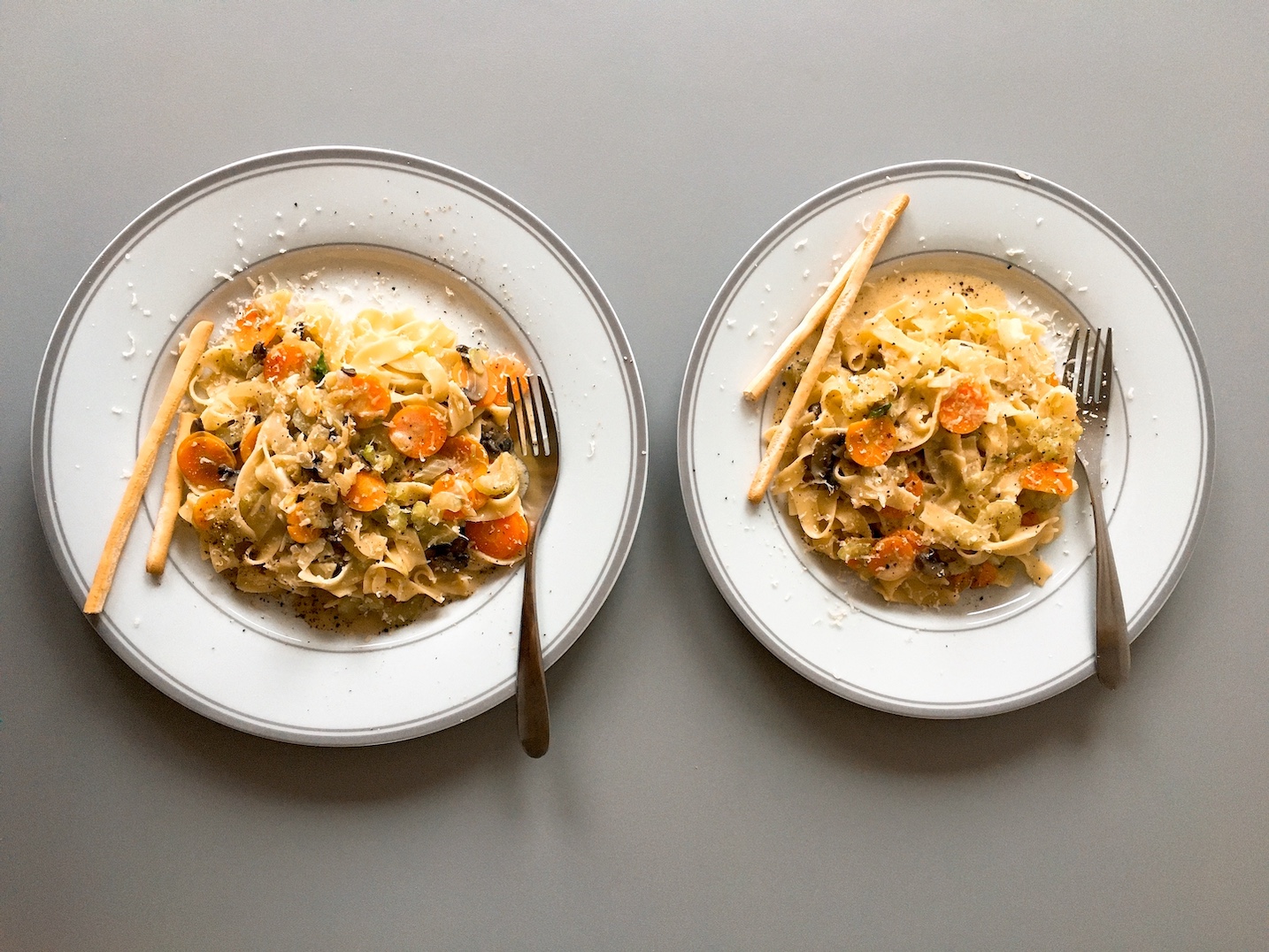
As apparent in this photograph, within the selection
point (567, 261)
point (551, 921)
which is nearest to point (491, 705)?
point (551, 921)

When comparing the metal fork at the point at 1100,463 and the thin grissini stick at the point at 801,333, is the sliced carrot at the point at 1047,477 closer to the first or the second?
the metal fork at the point at 1100,463

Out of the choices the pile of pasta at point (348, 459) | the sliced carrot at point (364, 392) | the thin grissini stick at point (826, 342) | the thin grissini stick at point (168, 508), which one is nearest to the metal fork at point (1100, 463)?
the thin grissini stick at point (826, 342)

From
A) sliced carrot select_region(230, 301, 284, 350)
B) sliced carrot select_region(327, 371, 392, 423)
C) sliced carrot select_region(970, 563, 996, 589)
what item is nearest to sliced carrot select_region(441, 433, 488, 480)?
sliced carrot select_region(327, 371, 392, 423)

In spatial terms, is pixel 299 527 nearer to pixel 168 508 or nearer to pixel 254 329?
pixel 168 508

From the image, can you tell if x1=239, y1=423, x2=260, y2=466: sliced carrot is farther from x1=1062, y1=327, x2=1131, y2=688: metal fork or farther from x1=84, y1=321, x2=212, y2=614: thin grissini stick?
x1=1062, y1=327, x2=1131, y2=688: metal fork

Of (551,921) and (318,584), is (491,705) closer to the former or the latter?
(318,584)
